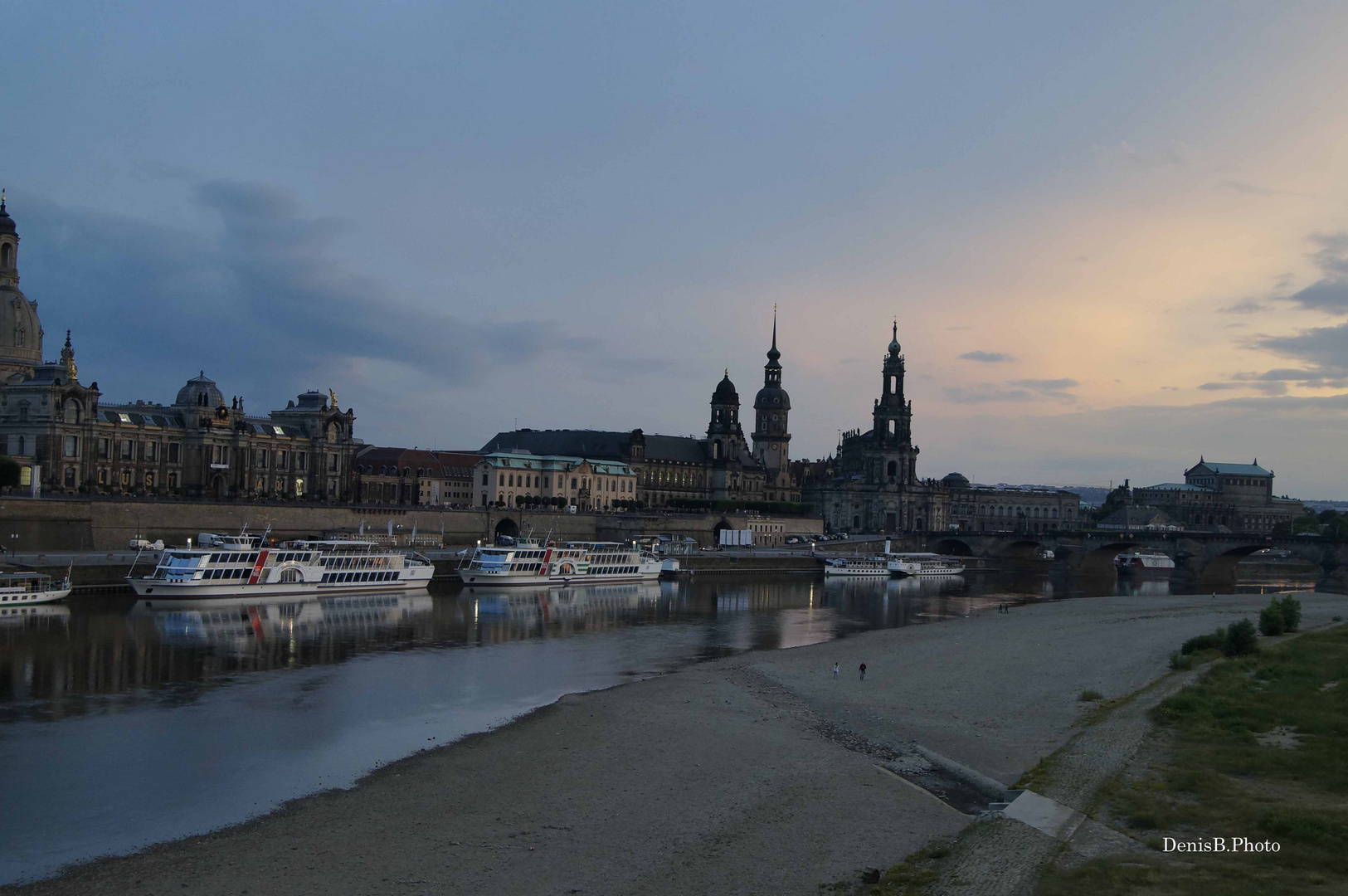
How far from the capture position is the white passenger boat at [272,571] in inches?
2405

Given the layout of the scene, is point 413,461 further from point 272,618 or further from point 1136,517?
point 1136,517

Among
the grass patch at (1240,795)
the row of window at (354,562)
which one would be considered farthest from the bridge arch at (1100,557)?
the grass patch at (1240,795)

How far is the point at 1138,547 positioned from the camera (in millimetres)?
119312

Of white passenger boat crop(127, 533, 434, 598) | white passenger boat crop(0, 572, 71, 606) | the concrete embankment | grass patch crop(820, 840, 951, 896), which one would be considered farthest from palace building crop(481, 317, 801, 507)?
grass patch crop(820, 840, 951, 896)

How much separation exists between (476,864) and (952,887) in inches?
337

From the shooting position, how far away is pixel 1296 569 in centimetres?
13812

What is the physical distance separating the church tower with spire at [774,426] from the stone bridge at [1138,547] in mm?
34057

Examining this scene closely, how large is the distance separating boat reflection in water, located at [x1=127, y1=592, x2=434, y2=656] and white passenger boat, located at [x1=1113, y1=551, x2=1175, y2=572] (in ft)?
304

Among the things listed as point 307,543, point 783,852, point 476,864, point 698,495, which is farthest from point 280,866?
point 698,495

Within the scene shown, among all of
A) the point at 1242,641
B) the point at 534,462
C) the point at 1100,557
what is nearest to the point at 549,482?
the point at 534,462

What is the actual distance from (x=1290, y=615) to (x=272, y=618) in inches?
1907

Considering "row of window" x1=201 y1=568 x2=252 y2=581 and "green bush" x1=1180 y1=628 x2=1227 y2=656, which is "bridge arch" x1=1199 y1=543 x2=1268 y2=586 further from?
"row of window" x1=201 y1=568 x2=252 y2=581

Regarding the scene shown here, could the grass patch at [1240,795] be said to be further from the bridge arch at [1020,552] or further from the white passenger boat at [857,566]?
the bridge arch at [1020,552]

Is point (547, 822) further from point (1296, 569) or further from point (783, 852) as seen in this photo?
point (1296, 569)
